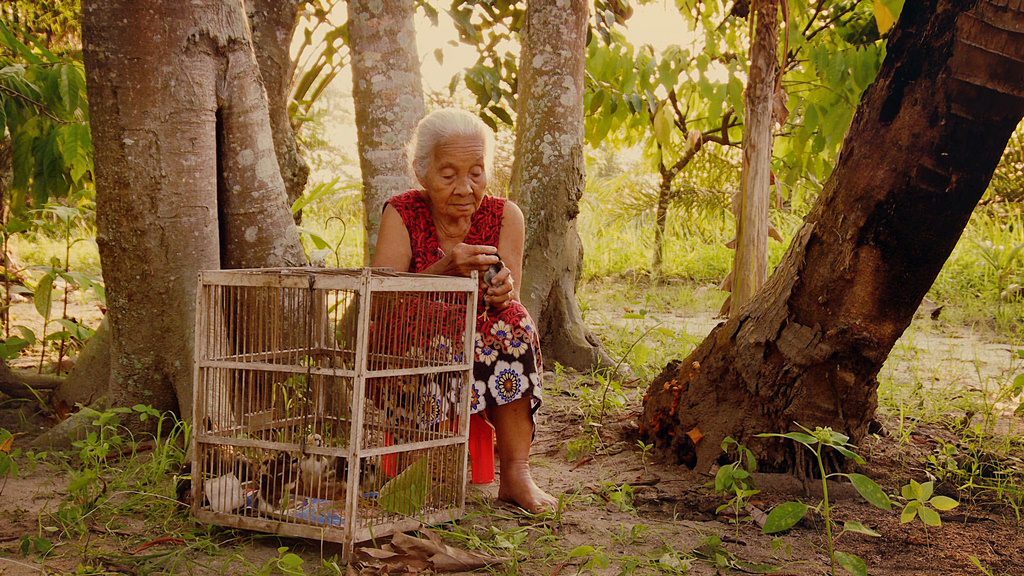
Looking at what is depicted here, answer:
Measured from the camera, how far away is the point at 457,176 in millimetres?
2613

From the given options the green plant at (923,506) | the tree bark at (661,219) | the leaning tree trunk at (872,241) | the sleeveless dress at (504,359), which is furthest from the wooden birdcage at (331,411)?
the tree bark at (661,219)

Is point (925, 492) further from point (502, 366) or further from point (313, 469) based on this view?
point (313, 469)

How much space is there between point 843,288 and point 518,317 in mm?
961

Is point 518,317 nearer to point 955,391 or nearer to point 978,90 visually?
point 978,90

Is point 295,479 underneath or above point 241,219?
underneath

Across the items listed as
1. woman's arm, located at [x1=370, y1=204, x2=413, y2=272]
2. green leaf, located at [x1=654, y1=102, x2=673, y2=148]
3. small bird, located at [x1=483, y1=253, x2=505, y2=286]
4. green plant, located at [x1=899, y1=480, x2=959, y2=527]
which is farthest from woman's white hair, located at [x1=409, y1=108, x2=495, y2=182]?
green leaf, located at [x1=654, y1=102, x2=673, y2=148]

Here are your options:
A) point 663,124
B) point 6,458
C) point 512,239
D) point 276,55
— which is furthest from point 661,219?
point 6,458

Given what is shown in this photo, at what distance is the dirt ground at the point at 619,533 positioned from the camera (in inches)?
78.7

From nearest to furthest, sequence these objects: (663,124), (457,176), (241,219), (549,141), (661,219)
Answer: (457,176)
(241,219)
(549,141)
(663,124)
(661,219)

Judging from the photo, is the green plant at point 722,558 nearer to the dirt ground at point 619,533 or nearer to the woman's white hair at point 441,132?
the dirt ground at point 619,533

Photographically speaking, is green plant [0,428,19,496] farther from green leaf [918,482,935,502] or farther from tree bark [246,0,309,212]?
green leaf [918,482,935,502]

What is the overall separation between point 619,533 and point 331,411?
84 cm

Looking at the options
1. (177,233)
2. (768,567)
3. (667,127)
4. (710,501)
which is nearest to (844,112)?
(667,127)

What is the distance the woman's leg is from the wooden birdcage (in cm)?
26
